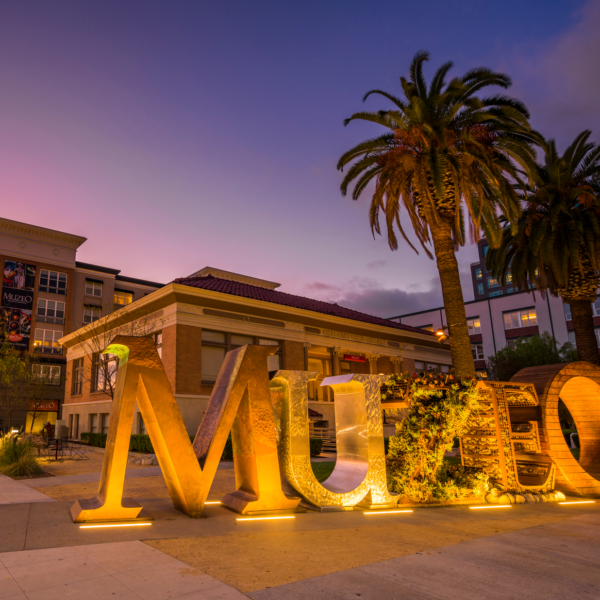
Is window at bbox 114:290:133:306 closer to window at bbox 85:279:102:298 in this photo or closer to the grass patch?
window at bbox 85:279:102:298

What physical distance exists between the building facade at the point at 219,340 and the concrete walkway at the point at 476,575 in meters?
21.4

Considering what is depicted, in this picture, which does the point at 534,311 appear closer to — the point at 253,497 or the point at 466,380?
the point at 466,380

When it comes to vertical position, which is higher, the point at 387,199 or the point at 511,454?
the point at 387,199

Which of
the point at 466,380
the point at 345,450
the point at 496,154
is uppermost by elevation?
the point at 496,154

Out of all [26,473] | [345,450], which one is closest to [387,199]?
[345,450]

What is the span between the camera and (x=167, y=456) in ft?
28.2

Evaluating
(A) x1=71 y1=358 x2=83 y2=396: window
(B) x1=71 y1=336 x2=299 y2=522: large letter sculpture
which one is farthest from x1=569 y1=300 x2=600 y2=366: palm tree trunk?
(A) x1=71 y1=358 x2=83 y2=396: window

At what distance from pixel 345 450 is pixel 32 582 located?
22.8 ft

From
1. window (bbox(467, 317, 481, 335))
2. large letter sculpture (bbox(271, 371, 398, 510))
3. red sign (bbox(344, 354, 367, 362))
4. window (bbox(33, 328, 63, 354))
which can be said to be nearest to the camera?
large letter sculpture (bbox(271, 371, 398, 510))

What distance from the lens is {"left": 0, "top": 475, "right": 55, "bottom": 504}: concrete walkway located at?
1026cm

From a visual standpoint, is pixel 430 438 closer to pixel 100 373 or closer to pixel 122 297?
pixel 100 373

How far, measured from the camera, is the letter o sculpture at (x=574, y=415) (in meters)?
11.8

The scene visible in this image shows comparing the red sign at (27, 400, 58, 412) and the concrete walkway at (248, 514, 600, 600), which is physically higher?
the red sign at (27, 400, 58, 412)

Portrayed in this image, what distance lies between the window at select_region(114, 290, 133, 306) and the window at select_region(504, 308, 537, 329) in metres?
50.9
